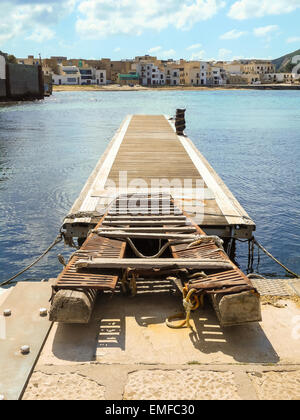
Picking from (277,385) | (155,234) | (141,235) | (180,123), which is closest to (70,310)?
(277,385)

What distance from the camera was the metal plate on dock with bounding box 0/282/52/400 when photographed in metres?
4.46

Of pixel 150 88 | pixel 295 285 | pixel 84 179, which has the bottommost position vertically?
pixel 84 179

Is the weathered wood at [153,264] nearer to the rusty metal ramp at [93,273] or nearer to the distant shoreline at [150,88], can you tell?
the rusty metal ramp at [93,273]

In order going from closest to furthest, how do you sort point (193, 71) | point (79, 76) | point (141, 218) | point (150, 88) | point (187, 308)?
point (187, 308) < point (141, 218) < point (150, 88) < point (79, 76) < point (193, 71)

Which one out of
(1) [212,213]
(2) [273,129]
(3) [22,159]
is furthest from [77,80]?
(1) [212,213]

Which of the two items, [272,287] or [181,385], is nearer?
[181,385]

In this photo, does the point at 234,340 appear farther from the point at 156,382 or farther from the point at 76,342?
the point at 76,342

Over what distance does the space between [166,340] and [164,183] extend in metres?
8.69

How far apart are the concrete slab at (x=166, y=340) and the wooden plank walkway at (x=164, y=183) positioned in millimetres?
4013

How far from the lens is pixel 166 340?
17.0ft

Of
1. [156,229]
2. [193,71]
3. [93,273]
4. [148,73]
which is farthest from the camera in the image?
[193,71]

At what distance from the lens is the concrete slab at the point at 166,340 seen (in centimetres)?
484

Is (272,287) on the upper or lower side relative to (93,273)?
lower
